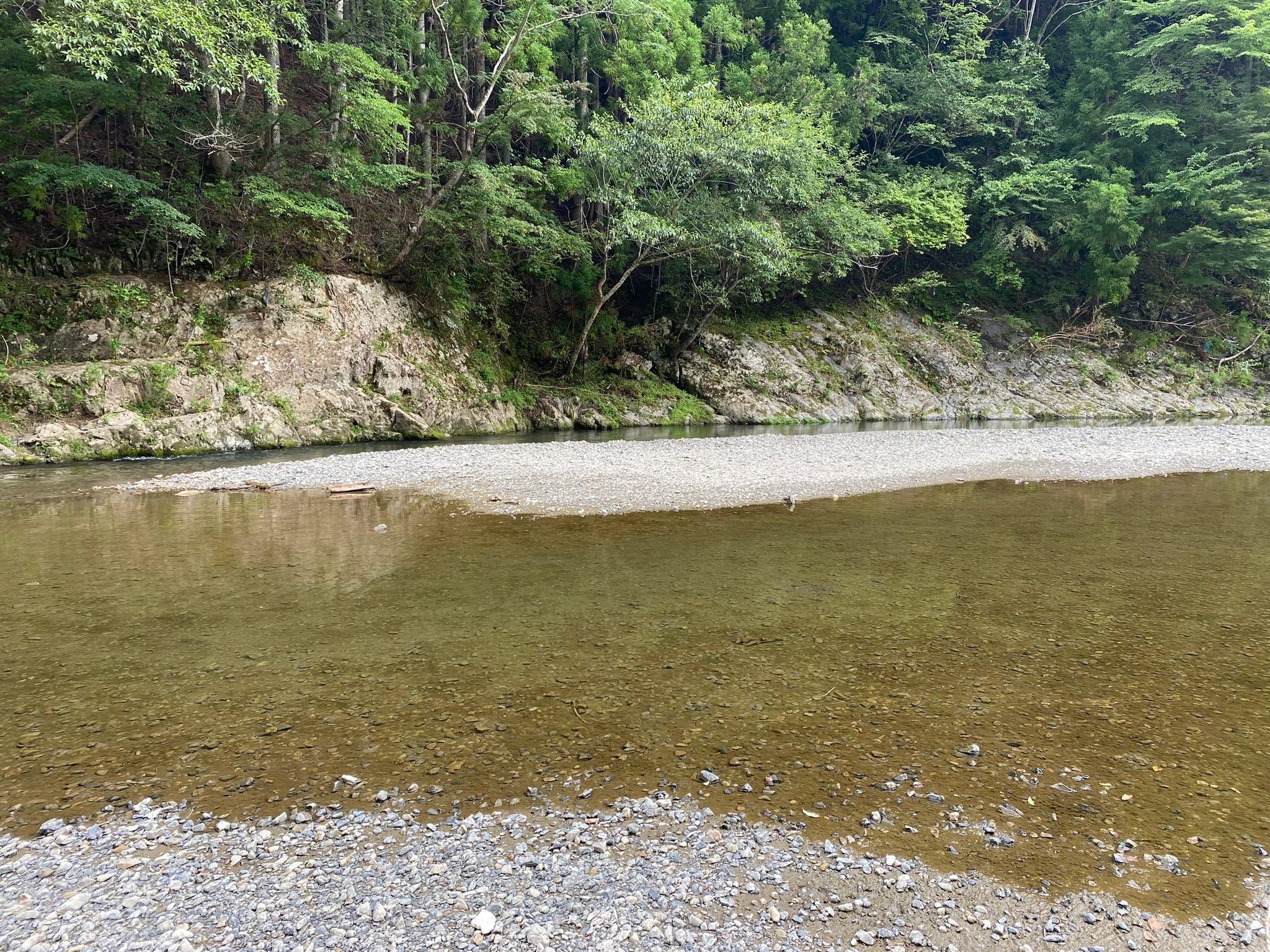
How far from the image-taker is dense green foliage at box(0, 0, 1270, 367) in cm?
1594

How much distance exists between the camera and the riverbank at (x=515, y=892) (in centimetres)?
246

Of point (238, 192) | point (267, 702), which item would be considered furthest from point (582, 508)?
point (238, 192)

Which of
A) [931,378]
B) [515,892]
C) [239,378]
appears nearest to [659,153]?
[239,378]

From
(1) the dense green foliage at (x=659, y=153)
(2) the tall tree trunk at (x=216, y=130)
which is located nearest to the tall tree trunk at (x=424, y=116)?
(1) the dense green foliage at (x=659, y=153)

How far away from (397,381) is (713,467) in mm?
10470

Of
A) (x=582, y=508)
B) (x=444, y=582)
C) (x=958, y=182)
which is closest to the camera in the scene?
(x=444, y=582)

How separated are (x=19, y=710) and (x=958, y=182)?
122 ft

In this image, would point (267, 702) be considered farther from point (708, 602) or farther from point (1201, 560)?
point (1201, 560)

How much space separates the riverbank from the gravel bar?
21.9ft

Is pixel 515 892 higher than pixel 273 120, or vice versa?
pixel 273 120

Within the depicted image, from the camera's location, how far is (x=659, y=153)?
2114cm

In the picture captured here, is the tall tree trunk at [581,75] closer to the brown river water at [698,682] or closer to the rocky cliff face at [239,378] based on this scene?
the rocky cliff face at [239,378]

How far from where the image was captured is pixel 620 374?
82.7ft

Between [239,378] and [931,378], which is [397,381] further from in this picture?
[931,378]
